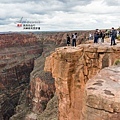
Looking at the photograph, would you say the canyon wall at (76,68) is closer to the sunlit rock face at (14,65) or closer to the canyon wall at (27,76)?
the canyon wall at (27,76)

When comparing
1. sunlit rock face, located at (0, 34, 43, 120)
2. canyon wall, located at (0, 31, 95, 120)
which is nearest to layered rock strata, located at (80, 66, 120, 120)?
canyon wall, located at (0, 31, 95, 120)

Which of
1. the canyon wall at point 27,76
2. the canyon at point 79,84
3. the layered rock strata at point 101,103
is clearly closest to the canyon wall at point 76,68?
the canyon at point 79,84

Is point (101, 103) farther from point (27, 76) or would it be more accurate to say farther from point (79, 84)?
point (27, 76)

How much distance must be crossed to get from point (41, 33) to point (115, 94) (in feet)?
367

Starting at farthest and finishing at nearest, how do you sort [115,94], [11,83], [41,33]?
[41,33] → [11,83] → [115,94]

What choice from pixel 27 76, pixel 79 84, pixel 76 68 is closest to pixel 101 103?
pixel 76 68

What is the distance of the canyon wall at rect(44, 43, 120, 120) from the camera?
1721cm

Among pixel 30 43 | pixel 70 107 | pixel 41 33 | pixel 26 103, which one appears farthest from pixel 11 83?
pixel 70 107

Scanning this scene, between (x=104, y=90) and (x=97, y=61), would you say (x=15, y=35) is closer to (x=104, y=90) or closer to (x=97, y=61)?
(x=97, y=61)

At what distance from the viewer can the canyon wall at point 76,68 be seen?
1721 cm

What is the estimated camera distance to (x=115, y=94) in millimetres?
6895

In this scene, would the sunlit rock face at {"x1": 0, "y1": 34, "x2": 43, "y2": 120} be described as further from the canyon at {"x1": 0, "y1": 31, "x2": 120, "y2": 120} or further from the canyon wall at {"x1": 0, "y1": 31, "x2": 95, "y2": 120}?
the canyon at {"x1": 0, "y1": 31, "x2": 120, "y2": 120}

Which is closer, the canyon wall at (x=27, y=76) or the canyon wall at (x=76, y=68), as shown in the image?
the canyon wall at (x=76, y=68)

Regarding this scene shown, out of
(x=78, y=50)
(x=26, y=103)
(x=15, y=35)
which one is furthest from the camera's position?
(x=15, y=35)
